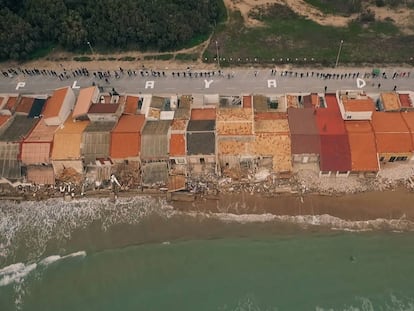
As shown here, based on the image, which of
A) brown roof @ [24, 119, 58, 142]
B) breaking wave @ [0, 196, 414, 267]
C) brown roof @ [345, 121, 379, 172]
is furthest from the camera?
brown roof @ [24, 119, 58, 142]

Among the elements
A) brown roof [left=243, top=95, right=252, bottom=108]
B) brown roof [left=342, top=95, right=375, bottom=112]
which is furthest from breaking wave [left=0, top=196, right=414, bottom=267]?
brown roof [left=243, top=95, right=252, bottom=108]

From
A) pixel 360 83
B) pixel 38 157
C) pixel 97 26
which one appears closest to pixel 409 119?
pixel 360 83

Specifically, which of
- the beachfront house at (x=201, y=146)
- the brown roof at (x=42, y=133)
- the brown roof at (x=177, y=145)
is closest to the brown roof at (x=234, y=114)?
the beachfront house at (x=201, y=146)

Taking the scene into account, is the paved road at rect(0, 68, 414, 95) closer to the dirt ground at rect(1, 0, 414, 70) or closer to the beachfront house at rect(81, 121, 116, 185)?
the dirt ground at rect(1, 0, 414, 70)

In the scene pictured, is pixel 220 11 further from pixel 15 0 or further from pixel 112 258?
pixel 112 258

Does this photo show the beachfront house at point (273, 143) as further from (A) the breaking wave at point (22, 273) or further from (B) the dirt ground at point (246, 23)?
(A) the breaking wave at point (22, 273)

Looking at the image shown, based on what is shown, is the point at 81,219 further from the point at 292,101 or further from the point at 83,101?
the point at 292,101

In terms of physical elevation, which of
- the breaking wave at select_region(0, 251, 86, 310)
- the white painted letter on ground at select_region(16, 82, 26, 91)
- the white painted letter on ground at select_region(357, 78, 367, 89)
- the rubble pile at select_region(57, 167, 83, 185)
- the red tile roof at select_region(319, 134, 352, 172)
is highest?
the white painted letter on ground at select_region(16, 82, 26, 91)
